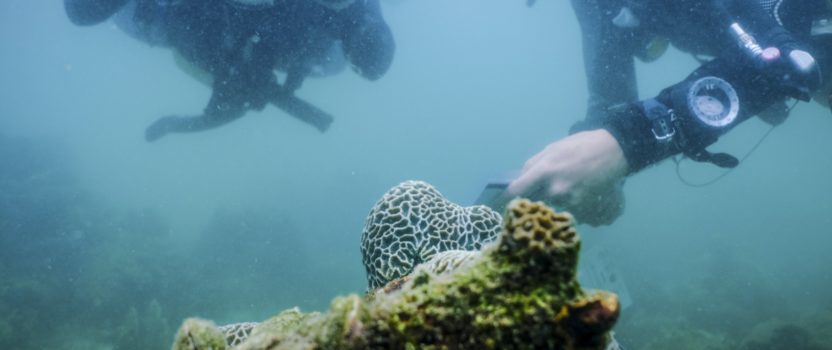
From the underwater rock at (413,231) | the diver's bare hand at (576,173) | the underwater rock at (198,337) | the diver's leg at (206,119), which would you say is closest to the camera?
the underwater rock at (198,337)

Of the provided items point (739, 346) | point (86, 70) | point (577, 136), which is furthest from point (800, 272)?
point (86, 70)

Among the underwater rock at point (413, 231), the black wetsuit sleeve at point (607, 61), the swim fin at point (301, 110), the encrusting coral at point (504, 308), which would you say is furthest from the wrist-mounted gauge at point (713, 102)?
the swim fin at point (301, 110)

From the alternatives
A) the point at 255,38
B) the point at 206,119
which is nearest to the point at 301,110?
the point at 255,38

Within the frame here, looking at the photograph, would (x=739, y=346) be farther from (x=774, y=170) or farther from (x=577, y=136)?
(x=774, y=170)

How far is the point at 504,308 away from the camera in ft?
3.07

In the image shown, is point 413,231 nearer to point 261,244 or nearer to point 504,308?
point 504,308

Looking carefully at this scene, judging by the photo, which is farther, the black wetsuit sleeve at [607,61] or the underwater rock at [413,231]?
the black wetsuit sleeve at [607,61]

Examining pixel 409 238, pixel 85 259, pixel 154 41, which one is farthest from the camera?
pixel 85 259

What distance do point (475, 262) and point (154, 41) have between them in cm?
946

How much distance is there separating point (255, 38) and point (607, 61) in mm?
5156

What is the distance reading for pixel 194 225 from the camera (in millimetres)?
33312

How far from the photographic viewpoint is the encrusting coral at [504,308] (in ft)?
2.97

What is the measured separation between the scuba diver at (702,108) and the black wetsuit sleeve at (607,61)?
0.94 m

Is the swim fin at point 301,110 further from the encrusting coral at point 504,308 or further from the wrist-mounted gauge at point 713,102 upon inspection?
the encrusting coral at point 504,308
